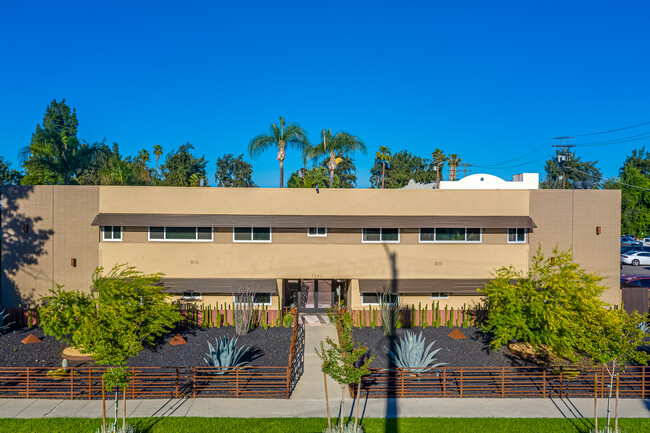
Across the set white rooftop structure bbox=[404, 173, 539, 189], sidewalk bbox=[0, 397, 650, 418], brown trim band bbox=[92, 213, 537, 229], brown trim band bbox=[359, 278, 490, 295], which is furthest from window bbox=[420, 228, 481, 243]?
sidewalk bbox=[0, 397, 650, 418]

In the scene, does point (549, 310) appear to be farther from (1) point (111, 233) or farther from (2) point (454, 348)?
(1) point (111, 233)

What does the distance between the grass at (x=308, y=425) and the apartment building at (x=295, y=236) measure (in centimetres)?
842

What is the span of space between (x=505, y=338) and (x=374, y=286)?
21.8ft

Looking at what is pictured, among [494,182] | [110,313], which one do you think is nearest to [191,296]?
[110,313]

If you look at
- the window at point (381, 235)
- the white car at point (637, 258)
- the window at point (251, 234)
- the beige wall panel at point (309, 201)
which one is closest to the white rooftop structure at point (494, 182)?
the beige wall panel at point (309, 201)

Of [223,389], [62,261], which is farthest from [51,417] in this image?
[62,261]

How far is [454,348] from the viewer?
17.2 m

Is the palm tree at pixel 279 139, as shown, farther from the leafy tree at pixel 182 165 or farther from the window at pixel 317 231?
the leafy tree at pixel 182 165

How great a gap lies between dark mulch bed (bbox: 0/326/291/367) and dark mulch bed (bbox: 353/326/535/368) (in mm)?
3287

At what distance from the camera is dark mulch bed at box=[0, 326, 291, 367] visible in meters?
15.6

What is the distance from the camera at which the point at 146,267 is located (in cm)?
1991

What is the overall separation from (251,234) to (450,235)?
9.07 metres

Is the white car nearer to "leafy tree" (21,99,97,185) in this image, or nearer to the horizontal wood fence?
the horizontal wood fence

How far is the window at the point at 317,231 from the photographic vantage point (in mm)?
20361
